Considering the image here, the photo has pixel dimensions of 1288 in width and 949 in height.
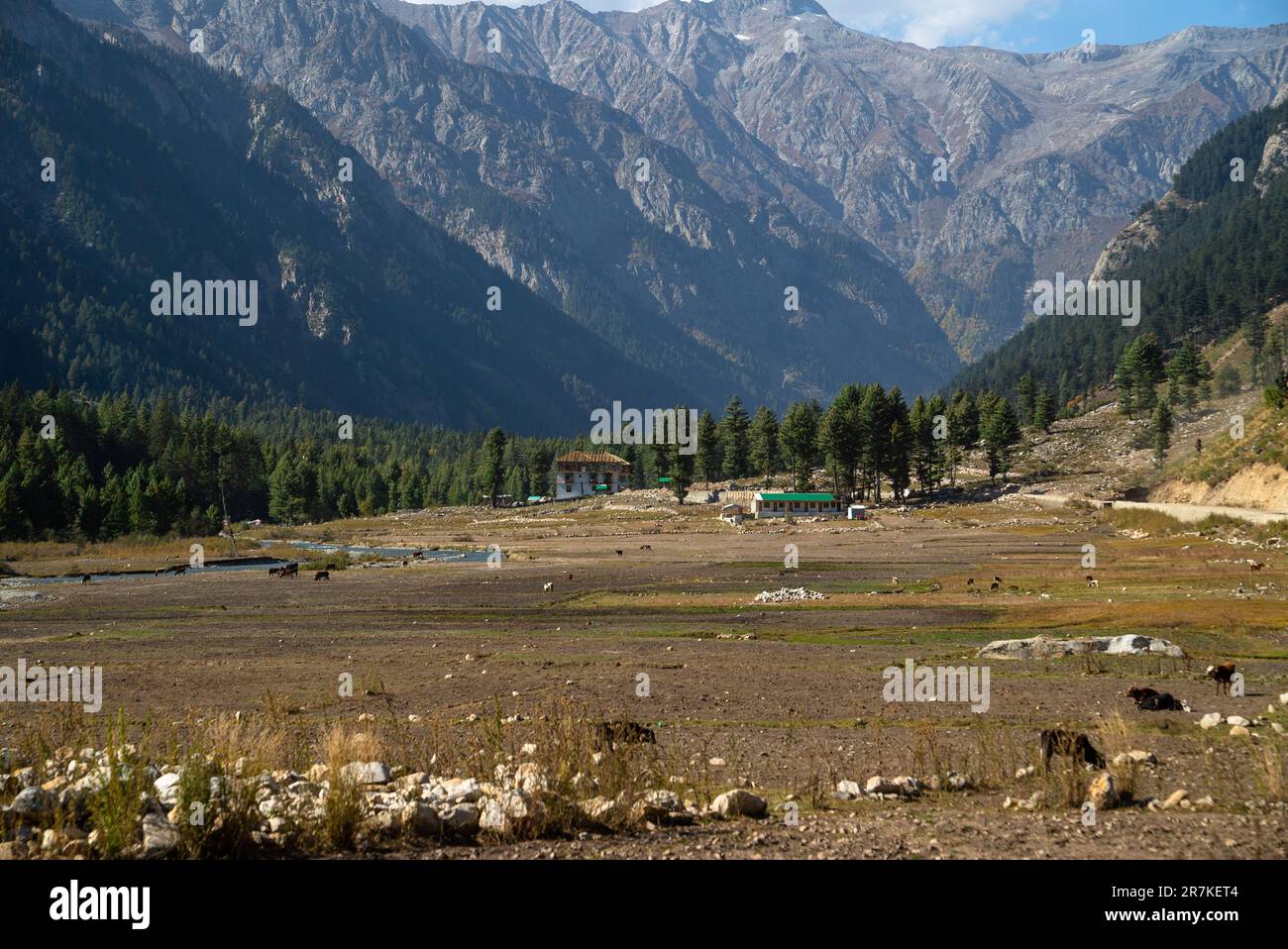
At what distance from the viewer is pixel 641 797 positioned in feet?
33.7

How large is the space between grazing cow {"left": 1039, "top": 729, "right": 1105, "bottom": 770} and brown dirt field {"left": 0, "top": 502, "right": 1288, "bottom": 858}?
53 centimetres

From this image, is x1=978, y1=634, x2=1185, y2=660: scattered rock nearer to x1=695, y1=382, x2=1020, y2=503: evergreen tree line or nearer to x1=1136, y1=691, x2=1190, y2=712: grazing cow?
x1=1136, y1=691, x2=1190, y2=712: grazing cow

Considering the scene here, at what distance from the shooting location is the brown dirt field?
10.0m

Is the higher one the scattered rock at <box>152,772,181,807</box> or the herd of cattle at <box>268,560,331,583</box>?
the scattered rock at <box>152,772,181,807</box>

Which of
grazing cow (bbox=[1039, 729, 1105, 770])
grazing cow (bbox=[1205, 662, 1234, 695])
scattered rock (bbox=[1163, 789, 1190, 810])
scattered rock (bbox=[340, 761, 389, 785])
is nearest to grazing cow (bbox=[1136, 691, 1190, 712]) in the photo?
grazing cow (bbox=[1205, 662, 1234, 695])

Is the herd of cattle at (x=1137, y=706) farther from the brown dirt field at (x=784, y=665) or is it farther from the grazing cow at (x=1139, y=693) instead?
the brown dirt field at (x=784, y=665)

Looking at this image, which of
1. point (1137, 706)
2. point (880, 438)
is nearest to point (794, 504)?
point (880, 438)

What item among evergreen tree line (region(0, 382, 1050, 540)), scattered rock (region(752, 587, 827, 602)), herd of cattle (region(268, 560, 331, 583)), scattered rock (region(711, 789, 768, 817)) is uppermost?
evergreen tree line (region(0, 382, 1050, 540))

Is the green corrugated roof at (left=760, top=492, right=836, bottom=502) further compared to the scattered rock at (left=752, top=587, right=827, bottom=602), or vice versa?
the green corrugated roof at (left=760, top=492, right=836, bottom=502)

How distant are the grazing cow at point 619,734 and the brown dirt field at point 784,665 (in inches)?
30.1

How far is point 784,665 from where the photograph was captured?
25.5 metres

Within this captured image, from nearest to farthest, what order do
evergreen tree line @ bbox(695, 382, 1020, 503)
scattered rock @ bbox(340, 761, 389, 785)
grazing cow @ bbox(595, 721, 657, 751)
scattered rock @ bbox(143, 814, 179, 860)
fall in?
1. scattered rock @ bbox(143, 814, 179, 860)
2. scattered rock @ bbox(340, 761, 389, 785)
3. grazing cow @ bbox(595, 721, 657, 751)
4. evergreen tree line @ bbox(695, 382, 1020, 503)

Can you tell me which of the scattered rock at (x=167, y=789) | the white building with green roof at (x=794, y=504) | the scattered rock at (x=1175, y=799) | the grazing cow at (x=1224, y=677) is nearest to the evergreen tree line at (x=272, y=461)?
the white building with green roof at (x=794, y=504)
